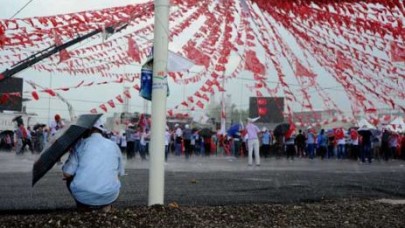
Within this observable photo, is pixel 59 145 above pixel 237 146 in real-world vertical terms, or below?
below

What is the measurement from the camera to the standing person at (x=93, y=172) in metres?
6.70

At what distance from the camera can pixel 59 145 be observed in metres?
6.66

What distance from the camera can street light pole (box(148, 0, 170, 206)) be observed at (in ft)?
22.4

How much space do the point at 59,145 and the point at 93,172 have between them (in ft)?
1.73

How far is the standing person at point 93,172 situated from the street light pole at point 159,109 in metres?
0.51

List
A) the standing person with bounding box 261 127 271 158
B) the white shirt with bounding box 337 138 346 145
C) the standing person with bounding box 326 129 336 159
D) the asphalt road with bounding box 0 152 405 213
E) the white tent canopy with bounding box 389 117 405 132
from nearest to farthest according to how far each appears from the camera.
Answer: the asphalt road with bounding box 0 152 405 213 → the white tent canopy with bounding box 389 117 405 132 → the white shirt with bounding box 337 138 346 145 → the standing person with bounding box 261 127 271 158 → the standing person with bounding box 326 129 336 159

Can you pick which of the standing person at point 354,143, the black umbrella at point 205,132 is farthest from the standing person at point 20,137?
the standing person at point 354,143

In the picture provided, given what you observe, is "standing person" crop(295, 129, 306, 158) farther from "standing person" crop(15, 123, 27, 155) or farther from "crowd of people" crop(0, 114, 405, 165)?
"standing person" crop(15, 123, 27, 155)

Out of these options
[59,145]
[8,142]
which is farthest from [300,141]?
[59,145]

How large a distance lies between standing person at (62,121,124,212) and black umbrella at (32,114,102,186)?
156 millimetres

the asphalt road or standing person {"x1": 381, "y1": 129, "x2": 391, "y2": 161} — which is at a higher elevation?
standing person {"x1": 381, "y1": 129, "x2": 391, "y2": 161}

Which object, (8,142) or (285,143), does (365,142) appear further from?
(8,142)

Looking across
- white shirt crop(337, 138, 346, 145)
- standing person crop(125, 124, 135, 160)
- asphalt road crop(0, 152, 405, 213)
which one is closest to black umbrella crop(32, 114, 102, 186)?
asphalt road crop(0, 152, 405, 213)

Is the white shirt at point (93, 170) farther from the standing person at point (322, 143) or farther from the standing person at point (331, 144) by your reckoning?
the standing person at point (331, 144)
